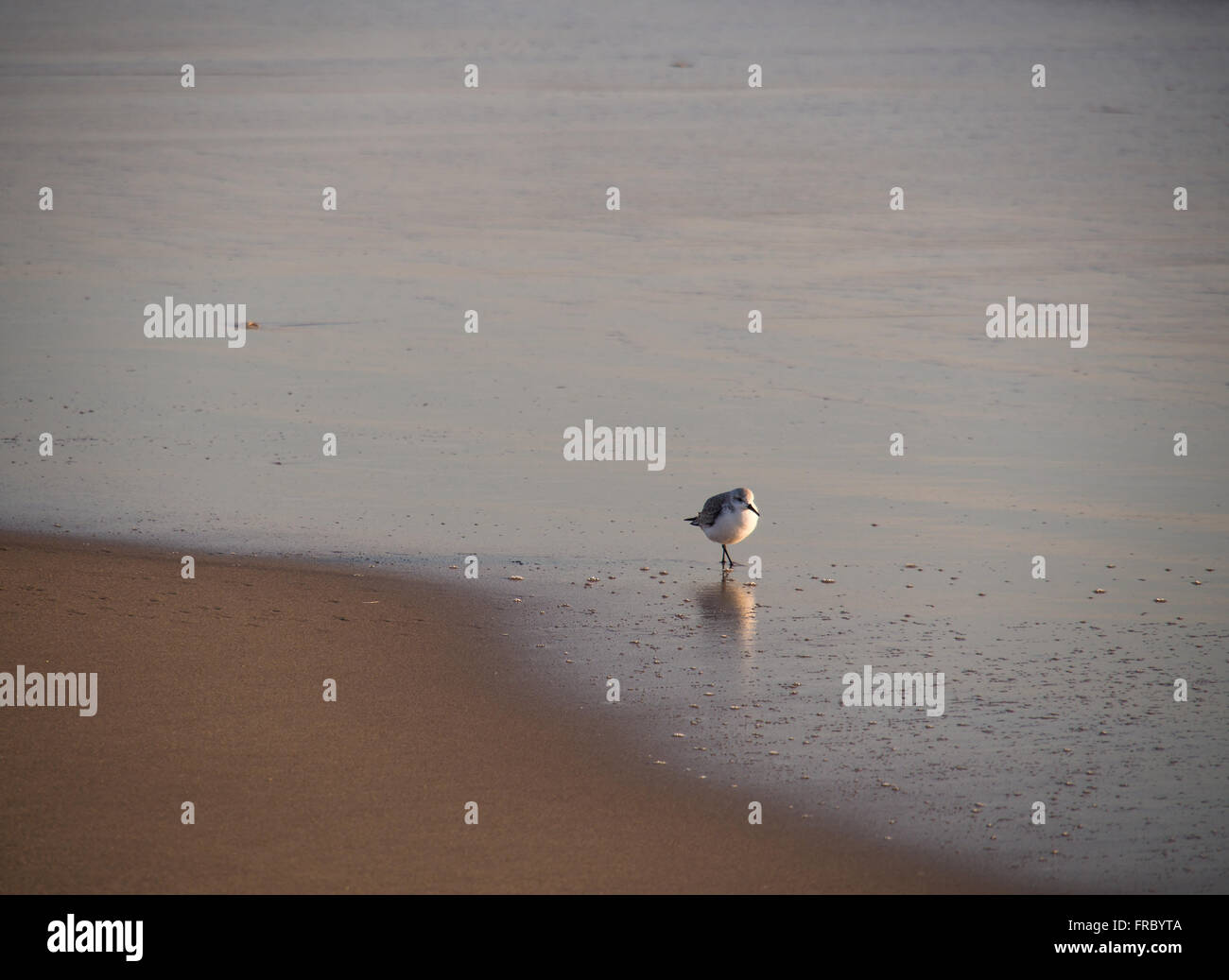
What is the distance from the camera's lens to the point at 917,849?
5.42 meters

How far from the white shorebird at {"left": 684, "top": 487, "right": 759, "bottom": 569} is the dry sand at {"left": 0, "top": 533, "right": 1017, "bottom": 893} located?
1513 mm

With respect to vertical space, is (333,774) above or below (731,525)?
below

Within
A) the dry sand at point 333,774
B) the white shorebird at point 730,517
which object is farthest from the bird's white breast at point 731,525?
the dry sand at point 333,774

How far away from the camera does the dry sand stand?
5.20 m

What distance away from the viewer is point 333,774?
5.89 m

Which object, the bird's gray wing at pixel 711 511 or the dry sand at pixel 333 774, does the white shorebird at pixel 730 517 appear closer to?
the bird's gray wing at pixel 711 511

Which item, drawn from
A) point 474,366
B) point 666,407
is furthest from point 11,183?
point 666,407

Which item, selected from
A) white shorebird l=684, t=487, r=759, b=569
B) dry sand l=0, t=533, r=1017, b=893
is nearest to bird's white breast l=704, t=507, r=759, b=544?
white shorebird l=684, t=487, r=759, b=569

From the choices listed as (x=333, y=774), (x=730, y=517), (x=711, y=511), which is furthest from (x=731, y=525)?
(x=333, y=774)

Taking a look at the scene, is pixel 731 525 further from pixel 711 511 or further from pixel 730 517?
pixel 711 511

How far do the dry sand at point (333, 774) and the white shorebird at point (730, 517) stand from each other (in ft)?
4.96

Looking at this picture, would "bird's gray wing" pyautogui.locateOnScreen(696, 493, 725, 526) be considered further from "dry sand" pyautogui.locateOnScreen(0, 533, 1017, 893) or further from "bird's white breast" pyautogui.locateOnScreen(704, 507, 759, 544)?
"dry sand" pyautogui.locateOnScreen(0, 533, 1017, 893)

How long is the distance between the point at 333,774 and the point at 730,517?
337 centimetres

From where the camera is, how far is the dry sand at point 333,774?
520 centimetres
